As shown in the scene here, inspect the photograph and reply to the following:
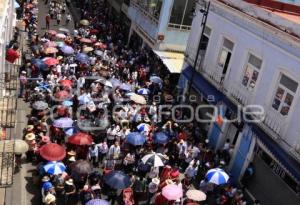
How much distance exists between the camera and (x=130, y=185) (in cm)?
1564

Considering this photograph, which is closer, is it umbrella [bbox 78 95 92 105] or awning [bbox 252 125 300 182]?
awning [bbox 252 125 300 182]

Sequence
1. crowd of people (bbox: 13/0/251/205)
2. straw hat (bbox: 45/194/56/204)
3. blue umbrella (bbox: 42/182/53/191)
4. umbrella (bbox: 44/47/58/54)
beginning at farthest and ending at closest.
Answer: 1. umbrella (bbox: 44/47/58/54)
2. crowd of people (bbox: 13/0/251/205)
3. blue umbrella (bbox: 42/182/53/191)
4. straw hat (bbox: 45/194/56/204)

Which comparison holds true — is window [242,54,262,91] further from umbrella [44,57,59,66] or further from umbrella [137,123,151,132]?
umbrella [44,57,59,66]

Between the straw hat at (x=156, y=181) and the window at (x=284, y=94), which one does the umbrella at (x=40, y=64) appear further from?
the window at (x=284, y=94)

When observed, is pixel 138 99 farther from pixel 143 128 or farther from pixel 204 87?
pixel 204 87

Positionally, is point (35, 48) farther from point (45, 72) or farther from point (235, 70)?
point (235, 70)

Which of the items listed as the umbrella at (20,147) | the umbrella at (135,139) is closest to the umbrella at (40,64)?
the umbrella at (135,139)

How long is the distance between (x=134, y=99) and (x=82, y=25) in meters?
17.3

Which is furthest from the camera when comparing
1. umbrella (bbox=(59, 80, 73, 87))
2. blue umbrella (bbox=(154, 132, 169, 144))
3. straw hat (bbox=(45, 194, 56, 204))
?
umbrella (bbox=(59, 80, 73, 87))

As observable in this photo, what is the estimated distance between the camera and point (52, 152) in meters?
16.2

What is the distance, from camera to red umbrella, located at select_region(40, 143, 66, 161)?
1605cm

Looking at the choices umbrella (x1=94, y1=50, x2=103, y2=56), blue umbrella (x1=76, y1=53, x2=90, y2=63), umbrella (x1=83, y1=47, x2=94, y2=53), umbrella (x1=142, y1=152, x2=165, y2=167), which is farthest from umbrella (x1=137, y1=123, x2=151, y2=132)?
umbrella (x1=83, y1=47, x2=94, y2=53)

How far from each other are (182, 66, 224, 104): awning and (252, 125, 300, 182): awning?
3.55m

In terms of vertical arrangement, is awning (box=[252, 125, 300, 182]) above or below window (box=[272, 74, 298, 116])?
below
